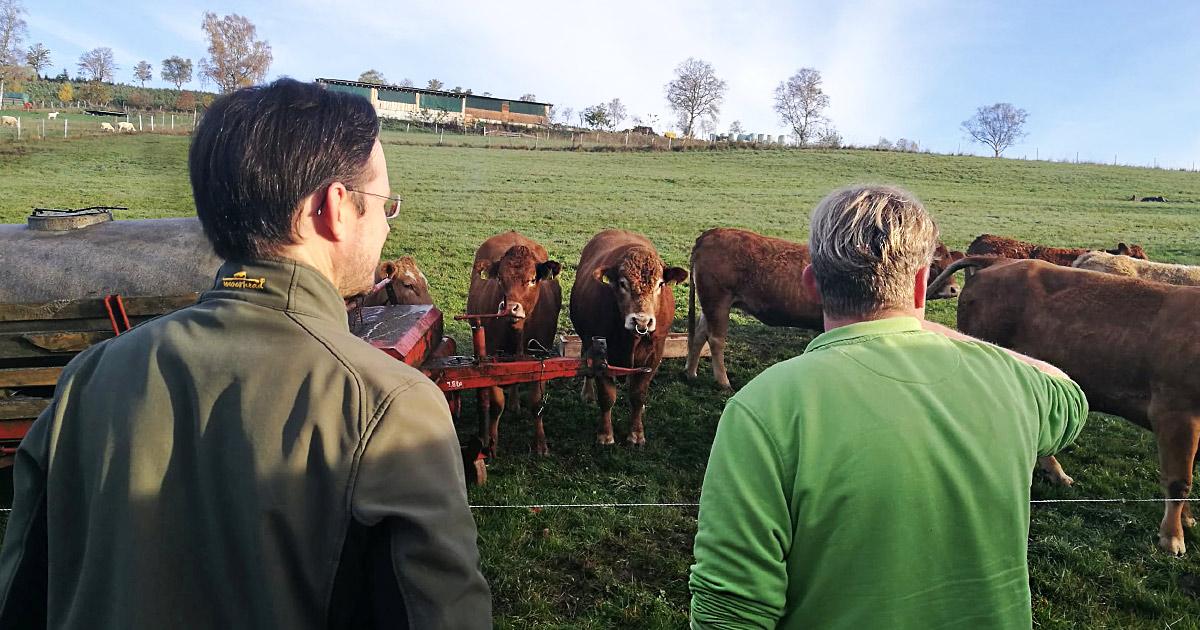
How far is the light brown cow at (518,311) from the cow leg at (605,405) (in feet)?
1.71

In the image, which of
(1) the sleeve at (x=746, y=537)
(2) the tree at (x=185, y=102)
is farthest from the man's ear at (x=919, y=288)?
(2) the tree at (x=185, y=102)

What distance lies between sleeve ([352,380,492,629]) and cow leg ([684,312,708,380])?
25.2ft

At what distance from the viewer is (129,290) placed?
4.76 metres

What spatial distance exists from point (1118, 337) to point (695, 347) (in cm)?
441

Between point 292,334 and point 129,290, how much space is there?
172 inches

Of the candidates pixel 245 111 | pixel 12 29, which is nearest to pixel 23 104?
pixel 12 29

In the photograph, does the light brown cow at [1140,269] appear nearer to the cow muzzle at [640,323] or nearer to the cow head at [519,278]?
the cow muzzle at [640,323]

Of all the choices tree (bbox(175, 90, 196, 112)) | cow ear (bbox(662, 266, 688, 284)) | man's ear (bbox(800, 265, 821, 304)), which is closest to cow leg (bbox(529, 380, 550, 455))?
cow ear (bbox(662, 266, 688, 284))

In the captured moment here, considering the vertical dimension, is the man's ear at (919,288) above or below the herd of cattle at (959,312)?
above

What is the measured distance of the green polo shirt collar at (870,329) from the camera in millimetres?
1727

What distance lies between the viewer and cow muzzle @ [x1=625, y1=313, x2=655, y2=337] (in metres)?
6.19

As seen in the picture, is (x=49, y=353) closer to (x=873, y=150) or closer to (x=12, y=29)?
(x=873, y=150)

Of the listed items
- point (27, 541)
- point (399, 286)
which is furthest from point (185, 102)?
point (27, 541)

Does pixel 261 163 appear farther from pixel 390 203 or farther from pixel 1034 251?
pixel 1034 251
